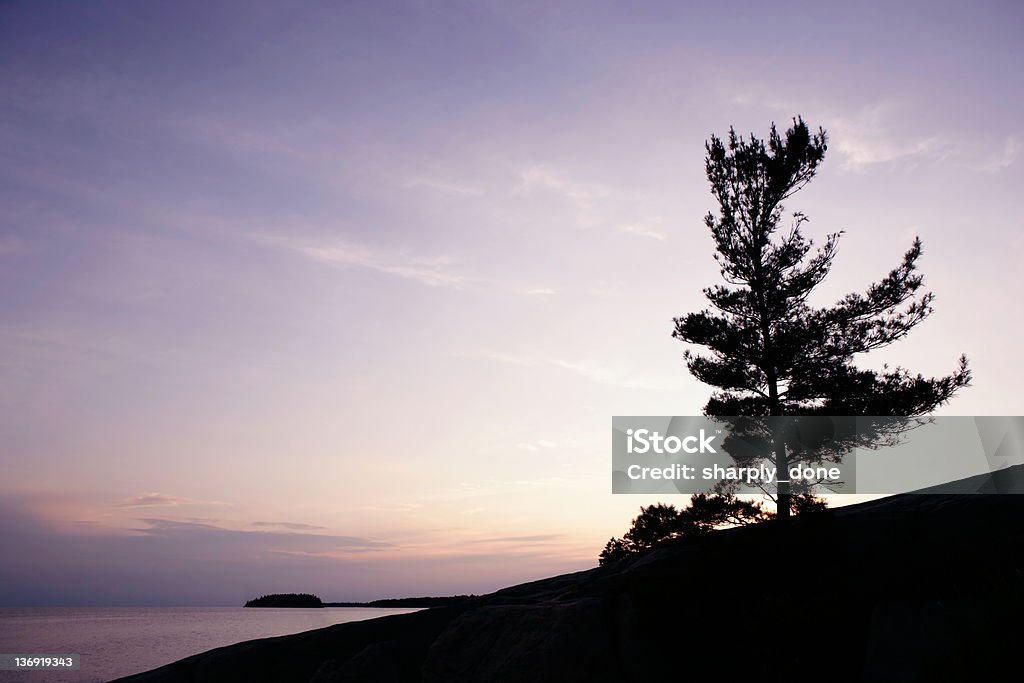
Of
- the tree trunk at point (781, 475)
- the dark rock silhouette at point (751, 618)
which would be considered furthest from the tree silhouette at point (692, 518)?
the dark rock silhouette at point (751, 618)

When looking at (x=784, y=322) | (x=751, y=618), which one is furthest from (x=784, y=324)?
(x=751, y=618)

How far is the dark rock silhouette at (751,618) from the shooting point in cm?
989

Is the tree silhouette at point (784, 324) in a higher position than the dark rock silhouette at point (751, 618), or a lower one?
higher

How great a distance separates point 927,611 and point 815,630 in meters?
1.72

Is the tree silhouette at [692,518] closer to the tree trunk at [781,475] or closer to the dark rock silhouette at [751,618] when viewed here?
the tree trunk at [781,475]

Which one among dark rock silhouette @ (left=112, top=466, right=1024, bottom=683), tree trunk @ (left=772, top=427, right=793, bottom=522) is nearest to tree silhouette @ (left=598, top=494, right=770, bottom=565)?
tree trunk @ (left=772, top=427, right=793, bottom=522)

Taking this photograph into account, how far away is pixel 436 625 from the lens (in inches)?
628

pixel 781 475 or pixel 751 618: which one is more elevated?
pixel 781 475

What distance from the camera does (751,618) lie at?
12.0m

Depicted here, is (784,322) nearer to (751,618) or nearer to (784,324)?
(784,324)

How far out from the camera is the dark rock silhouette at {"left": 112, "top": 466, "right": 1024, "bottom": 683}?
389 inches

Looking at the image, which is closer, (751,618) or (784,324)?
(751,618)

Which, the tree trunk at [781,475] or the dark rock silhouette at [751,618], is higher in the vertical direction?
the tree trunk at [781,475]

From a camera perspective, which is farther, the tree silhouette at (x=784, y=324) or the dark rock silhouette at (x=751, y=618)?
the tree silhouette at (x=784, y=324)
